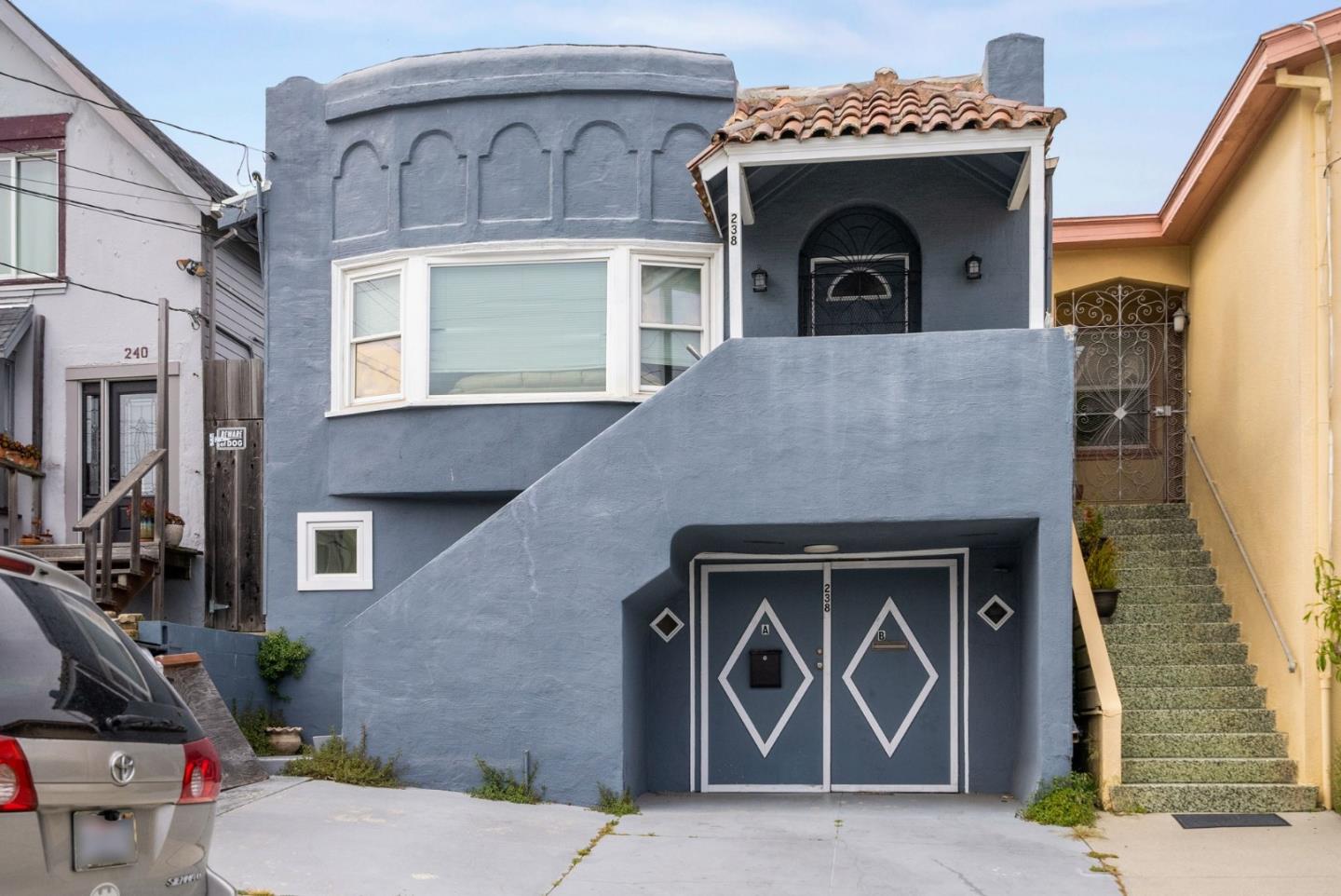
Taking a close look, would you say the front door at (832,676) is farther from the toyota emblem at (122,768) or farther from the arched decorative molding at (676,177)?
the toyota emblem at (122,768)

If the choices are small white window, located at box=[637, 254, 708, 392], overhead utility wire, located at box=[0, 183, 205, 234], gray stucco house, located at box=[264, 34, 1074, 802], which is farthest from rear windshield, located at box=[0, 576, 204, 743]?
overhead utility wire, located at box=[0, 183, 205, 234]

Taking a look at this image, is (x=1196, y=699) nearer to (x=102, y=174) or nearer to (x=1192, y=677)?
(x=1192, y=677)

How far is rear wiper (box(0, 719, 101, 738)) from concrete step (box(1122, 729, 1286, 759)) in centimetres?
849

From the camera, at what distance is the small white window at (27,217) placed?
16.0 m

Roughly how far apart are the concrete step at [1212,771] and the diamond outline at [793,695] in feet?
8.95

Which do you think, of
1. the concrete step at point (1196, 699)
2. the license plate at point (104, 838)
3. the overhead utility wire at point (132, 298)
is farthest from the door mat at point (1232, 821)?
the overhead utility wire at point (132, 298)

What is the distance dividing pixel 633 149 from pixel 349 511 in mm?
4072

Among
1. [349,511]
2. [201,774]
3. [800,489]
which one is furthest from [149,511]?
[201,774]

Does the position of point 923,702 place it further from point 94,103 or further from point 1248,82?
point 94,103

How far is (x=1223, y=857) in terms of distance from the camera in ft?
30.2

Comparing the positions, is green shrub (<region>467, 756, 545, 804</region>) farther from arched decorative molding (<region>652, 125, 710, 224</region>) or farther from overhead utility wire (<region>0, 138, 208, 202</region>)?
overhead utility wire (<region>0, 138, 208, 202</region>)

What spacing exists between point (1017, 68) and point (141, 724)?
32.6ft

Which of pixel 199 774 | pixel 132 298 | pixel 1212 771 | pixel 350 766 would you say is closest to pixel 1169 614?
pixel 1212 771

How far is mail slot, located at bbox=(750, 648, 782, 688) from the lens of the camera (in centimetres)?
1238
